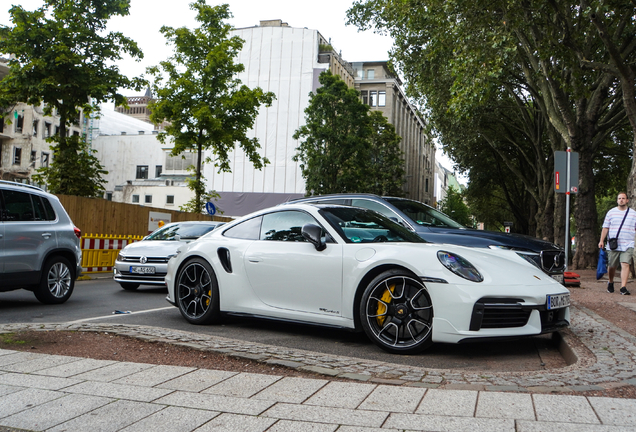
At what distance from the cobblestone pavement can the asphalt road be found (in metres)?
0.35

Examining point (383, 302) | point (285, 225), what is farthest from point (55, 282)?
point (383, 302)

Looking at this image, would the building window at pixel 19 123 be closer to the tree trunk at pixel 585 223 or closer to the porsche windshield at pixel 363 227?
the tree trunk at pixel 585 223

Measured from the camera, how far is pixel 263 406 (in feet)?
11.1

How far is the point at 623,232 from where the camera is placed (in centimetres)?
1091

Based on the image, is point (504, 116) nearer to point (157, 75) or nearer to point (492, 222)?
point (157, 75)

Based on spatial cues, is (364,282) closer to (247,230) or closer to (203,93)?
(247,230)

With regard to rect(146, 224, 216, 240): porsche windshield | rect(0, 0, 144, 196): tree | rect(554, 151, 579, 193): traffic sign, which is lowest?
rect(146, 224, 216, 240): porsche windshield

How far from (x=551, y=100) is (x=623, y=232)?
9.52 meters

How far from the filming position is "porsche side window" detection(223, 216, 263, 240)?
6.51 meters

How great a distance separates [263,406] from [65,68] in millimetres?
18252

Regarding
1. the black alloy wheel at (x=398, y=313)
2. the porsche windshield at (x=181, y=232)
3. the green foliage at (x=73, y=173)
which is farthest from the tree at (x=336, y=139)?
the black alloy wheel at (x=398, y=313)

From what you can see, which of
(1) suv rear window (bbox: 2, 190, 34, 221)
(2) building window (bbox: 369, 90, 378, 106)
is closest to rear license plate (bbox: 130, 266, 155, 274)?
(1) suv rear window (bbox: 2, 190, 34, 221)

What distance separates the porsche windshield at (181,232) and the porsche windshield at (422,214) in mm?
4838

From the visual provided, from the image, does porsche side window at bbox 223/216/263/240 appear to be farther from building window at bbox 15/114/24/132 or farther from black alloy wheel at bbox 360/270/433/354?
building window at bbox 15/114/24/132
